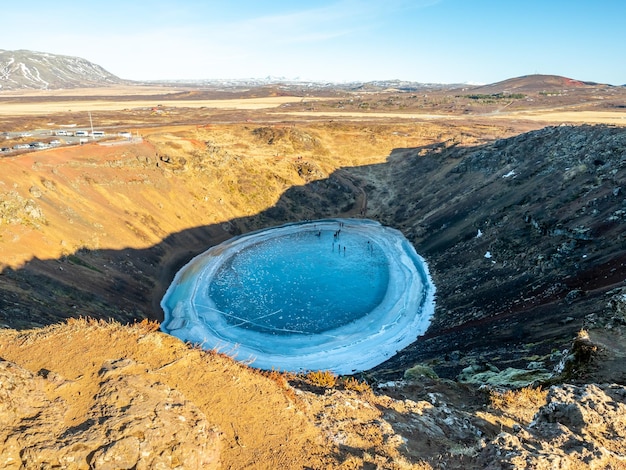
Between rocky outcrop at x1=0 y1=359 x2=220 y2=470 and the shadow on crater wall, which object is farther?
the shadow on crater wall

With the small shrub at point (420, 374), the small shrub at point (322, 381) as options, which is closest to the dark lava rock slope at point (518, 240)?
the small shrub at point (420, 374)

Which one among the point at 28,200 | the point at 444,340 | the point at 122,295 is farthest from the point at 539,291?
the point at 28,200

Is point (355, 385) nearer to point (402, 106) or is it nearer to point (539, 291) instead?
point (539, 291)

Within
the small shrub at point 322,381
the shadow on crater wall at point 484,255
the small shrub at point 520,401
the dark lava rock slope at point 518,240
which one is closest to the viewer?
the small shrub at point 520,401

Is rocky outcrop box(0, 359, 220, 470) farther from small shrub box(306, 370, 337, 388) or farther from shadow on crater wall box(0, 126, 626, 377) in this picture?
shadow on crater wall box(0, 126, 626, 377)

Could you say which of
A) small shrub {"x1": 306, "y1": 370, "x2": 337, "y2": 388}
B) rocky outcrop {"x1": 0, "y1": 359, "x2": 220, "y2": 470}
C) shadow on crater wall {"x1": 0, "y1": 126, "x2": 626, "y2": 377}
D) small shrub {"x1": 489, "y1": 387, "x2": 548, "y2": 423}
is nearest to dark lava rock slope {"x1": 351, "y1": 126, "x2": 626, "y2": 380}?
shadow on crater wall {"x1": 0, "y1": 126, "x2": 626, "y2": 377}

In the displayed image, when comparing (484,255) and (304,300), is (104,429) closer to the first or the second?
(304,300)

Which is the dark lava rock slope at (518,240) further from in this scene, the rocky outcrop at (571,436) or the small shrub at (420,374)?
the rocky outcrop at (571,436)

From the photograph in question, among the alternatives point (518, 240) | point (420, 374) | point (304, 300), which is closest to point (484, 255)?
point (518, 240)

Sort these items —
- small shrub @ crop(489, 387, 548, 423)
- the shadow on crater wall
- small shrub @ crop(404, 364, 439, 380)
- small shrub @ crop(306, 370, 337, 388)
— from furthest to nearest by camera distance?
the shadow on crater wall < small shrub @ crop(404, 364, 439, 380) < small shrub @ crop(306, 370, 337, 388) < small shrub @ crop(489, 387, 548, 423)

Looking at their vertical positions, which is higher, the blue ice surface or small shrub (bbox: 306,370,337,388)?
small shrub (bbox: 306,370,337,388)
